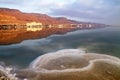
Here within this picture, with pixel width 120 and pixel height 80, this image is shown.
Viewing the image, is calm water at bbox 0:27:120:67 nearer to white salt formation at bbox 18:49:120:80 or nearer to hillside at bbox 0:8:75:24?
white salt formation at bbox 18:49:120:80

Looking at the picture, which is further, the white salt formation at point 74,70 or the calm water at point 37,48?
the calm water at point 37,48

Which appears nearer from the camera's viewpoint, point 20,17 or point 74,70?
point 74,70

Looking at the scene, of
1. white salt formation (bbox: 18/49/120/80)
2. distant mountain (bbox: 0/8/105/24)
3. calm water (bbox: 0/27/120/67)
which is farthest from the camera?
distant mountain (bbox: 0/8/105/24)

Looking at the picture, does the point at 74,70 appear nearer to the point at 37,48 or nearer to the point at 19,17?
the point at 37,48

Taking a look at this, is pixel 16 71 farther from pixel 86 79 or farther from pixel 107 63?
pixel 107 63

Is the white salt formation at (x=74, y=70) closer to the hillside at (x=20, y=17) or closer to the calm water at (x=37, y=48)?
the calm water at (x=37, y=48)

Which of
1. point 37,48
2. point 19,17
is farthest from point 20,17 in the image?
point 37,48

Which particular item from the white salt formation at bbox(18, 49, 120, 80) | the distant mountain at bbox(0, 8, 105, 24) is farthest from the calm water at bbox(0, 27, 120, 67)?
the distant mountain at bbox(0, 8, 105, 24)

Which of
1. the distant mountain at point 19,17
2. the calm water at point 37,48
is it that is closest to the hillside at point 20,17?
the distant mountain at point 19,17

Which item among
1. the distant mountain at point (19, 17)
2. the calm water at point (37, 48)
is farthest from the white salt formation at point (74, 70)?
the distant mountain at point (19, 17)

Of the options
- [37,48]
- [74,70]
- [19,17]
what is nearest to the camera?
[74,70]

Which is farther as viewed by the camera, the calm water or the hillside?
the hillside

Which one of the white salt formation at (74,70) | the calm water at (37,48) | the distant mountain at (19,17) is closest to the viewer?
the white salt formation at (74,70)

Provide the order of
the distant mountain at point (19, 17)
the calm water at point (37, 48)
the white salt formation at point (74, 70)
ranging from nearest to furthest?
the white salt formation at point (74, 70)
the calm water at point (37, 48)
the distant mountain at point (19, 17)
